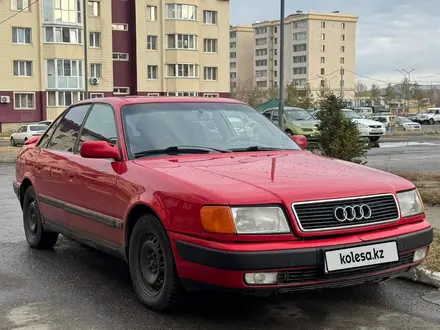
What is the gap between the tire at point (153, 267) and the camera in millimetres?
4195

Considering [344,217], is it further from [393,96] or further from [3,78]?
[393,96]

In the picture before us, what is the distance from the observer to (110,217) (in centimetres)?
489

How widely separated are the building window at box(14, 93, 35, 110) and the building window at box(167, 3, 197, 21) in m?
14.3

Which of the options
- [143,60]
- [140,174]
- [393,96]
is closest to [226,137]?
[140,174]

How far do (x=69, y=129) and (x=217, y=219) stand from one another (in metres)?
2.93

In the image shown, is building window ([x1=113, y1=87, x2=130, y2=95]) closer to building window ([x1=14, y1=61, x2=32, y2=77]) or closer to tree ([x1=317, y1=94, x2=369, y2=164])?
building window ([x1=14, y1=61, x2=32, y2=77])

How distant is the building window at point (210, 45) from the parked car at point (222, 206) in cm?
5223

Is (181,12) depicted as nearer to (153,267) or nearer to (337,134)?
(337,134)

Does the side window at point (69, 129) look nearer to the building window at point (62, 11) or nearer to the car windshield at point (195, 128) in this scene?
the car windshield at point (195, 128)

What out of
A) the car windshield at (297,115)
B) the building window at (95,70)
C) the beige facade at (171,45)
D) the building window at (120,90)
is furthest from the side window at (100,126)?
the building window at (120,90)

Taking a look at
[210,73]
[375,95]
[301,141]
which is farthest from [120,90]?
[375,95]

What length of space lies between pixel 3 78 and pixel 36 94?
2.78 metres

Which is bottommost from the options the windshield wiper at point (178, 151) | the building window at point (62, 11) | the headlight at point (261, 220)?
the headlight at point (261, 220)

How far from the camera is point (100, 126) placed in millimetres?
5574
